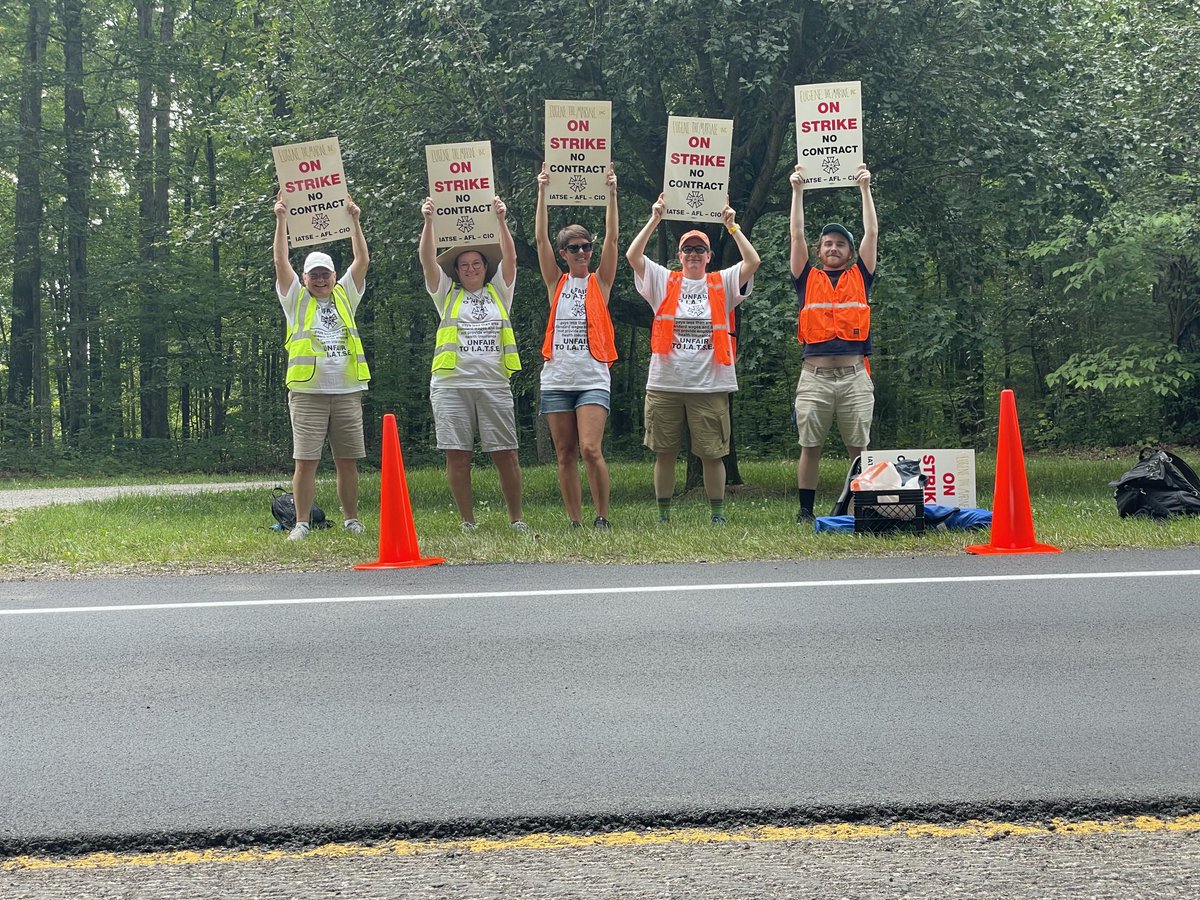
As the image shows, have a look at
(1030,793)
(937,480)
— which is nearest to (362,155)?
(937,480)

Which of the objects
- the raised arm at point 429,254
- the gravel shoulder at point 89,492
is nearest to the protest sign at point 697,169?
the raised arm at point 429,254

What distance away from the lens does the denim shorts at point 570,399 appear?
9297mm

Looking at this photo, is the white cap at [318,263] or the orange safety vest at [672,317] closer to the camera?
Result: the white cap at [318,263]

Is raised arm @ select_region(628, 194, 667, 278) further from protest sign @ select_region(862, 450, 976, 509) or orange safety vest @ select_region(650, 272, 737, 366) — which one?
protest sign @ select_region(862, 450, 976, 509)

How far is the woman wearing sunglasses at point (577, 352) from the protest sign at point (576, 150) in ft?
1.63

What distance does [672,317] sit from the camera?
9539 millimetres

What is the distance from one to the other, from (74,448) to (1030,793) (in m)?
28.6

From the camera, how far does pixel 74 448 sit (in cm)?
2927

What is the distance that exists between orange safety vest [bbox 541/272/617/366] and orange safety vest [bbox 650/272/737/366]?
37 cm

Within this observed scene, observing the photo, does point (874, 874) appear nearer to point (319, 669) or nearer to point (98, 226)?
point (319, 669)

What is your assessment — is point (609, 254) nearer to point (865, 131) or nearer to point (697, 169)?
point (697, 169)

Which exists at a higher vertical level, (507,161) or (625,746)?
(507,161)

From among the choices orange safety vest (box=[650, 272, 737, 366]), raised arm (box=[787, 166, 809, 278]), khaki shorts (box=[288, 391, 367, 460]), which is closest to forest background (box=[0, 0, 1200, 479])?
raised arm (box=[787, 166, 809, 278])

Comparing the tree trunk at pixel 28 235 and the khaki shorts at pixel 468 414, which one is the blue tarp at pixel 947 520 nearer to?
the khaki shorts at pixel 468 414
